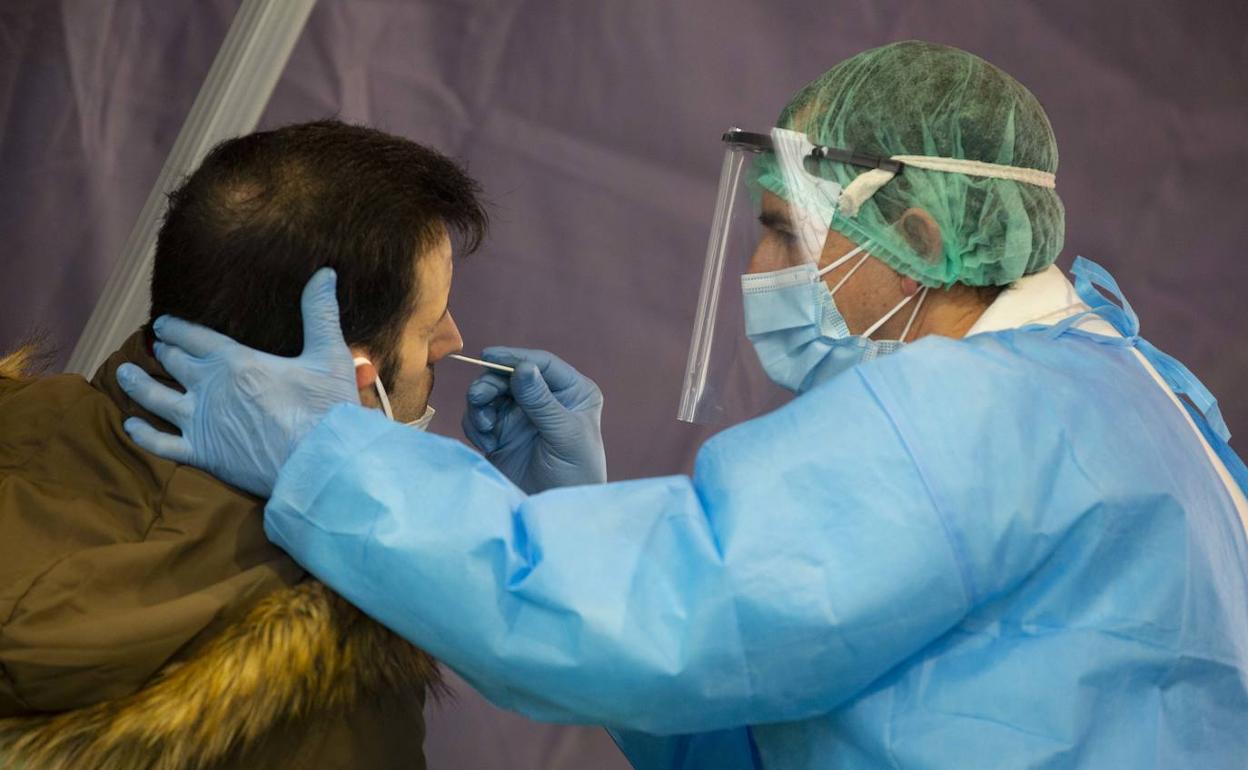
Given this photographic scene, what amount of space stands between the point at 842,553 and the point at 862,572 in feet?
0.08

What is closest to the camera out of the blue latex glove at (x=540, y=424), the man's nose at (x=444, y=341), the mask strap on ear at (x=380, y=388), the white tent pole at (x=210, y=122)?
the mask strap on ear at (x=380, y=388)

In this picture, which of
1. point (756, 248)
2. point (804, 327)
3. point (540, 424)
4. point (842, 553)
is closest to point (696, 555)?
point (842, 553)

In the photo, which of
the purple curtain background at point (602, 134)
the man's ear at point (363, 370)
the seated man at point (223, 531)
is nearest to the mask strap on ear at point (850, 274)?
the seated man at point (223, 531)

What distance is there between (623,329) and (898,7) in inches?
29.3

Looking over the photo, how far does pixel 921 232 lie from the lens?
56.8 inches

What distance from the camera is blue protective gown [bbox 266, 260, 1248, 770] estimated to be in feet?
3.69

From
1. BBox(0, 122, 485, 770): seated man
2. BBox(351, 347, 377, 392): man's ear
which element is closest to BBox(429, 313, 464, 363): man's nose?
BBox(0, 122, 485, 770): seated man

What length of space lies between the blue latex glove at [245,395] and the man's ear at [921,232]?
23.8 inches

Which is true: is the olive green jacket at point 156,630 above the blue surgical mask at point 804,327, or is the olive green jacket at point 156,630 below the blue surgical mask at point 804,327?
below

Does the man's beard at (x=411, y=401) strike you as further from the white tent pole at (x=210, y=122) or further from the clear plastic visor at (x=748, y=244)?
the white tent pole at (x=210, y=122)

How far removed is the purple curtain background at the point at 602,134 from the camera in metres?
2.08

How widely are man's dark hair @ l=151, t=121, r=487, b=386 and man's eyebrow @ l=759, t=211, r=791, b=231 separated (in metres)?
0.39

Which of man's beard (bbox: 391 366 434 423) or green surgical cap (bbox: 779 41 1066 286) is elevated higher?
green surgical cap (bbox: 779 41 1066 286)

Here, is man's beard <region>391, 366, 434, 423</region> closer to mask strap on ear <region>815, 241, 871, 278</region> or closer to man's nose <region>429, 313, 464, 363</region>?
man's nose <region>429, 313, 464, 363</region>
